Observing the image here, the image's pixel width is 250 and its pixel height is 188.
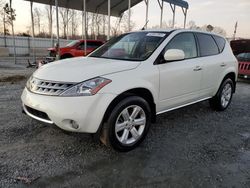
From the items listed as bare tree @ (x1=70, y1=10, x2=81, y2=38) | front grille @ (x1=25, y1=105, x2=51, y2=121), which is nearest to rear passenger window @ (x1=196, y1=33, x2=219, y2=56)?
front grille @ (x1=25, y1=105, x2=51, y2=121)

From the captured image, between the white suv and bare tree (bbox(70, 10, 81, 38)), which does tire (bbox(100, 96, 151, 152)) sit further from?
bare tree (bbox(70, 10, 81, 38))

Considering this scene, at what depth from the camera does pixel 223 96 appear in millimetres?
5156

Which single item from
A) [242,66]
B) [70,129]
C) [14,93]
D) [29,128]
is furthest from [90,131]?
[242,66]

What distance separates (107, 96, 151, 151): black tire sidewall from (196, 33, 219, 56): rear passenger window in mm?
1885

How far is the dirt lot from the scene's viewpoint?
2463 mm

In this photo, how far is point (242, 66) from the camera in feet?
33.0

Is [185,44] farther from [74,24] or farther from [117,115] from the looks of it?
[74,24]

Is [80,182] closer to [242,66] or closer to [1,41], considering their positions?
[242,66]

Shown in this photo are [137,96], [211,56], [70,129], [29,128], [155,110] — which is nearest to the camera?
[70,129]

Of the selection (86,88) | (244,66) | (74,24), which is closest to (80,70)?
(86,88)

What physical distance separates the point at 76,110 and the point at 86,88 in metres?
0.29

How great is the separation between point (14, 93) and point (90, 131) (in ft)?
14.3

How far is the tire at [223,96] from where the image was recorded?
4.96 m

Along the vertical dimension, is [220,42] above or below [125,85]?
above
